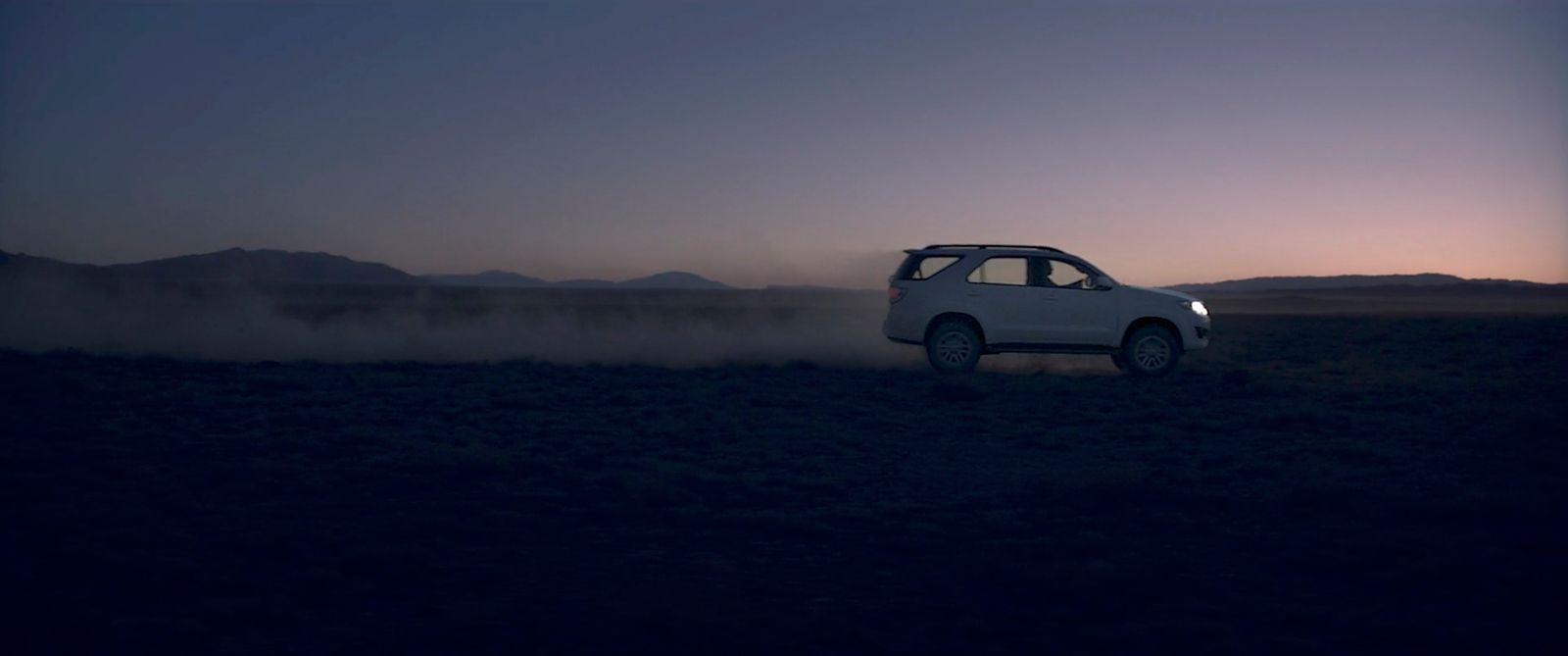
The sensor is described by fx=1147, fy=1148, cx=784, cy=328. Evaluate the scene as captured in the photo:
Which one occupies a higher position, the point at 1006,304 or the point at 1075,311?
the point at 1006,304

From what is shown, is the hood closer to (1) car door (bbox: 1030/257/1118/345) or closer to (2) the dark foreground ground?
(1) car door (bbox: 1030/257/1118/345)

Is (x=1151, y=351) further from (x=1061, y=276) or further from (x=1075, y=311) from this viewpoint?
(x=1061, y=276)

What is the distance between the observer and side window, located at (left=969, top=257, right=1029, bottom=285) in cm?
1809

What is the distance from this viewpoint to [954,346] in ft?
59.7

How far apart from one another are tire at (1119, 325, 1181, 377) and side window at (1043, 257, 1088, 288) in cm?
119

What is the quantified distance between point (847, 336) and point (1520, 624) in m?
23.5

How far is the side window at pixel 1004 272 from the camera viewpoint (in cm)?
1809

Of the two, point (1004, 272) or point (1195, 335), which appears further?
point (1195, 335)

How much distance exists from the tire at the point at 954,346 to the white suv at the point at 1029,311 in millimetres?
15

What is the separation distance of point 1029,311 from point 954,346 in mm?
1316

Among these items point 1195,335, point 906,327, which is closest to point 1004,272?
point 906,327

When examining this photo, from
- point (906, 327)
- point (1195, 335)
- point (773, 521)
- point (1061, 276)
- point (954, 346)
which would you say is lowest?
point (773, 521)

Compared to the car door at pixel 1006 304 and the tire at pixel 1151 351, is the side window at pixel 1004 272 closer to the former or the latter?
the car door at pixel 1006 304

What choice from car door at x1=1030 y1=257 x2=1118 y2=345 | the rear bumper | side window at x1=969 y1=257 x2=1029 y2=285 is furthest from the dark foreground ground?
side window at x1=969 y1=257 x2=1029 y2=285
